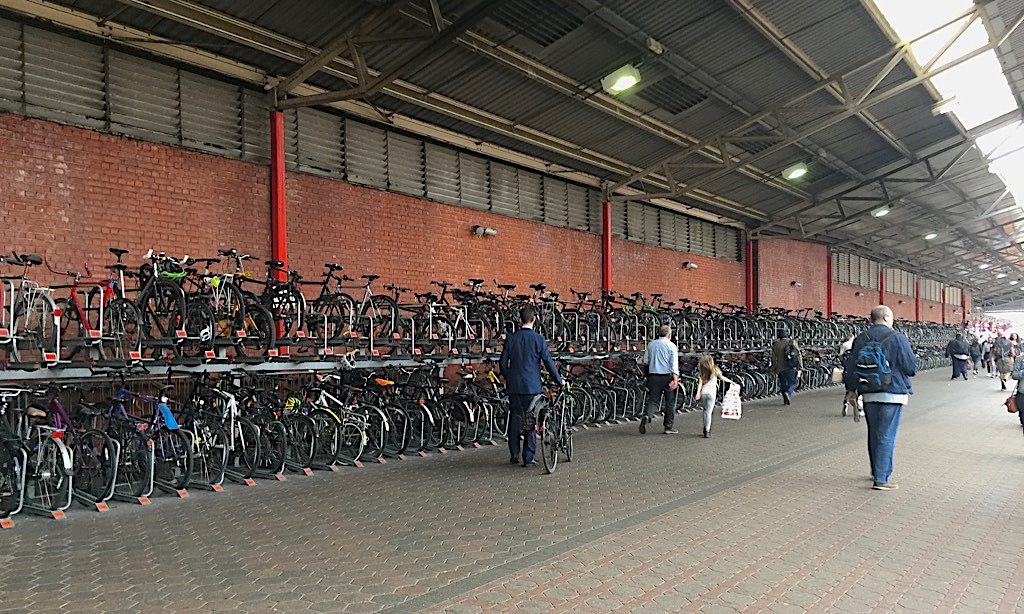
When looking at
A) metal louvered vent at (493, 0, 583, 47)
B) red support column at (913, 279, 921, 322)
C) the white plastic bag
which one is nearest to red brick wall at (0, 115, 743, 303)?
metal louvered vent at (493, 0, 583, 47)

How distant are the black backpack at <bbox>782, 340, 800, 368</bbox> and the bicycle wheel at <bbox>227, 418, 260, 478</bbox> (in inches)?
447

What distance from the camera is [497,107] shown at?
37.3ft

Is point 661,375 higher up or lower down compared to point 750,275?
lower down

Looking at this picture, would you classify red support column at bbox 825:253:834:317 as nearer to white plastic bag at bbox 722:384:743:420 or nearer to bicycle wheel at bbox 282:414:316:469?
white plastic bag at bbox 722:384:743:420

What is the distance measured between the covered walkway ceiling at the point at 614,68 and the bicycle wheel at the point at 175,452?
4.54 m

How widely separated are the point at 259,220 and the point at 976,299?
5939 cm

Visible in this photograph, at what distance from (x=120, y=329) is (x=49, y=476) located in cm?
150

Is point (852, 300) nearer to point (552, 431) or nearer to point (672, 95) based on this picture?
point (672, 95)

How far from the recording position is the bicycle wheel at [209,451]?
259 inches

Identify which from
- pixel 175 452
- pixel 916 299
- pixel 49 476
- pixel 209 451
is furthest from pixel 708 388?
pixel 916 299

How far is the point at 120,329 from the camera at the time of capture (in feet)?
21.4

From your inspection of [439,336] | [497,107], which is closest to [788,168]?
[497,107]

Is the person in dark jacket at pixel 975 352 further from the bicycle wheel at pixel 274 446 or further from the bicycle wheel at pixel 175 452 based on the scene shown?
the bicycle wheel at pixel 175 452

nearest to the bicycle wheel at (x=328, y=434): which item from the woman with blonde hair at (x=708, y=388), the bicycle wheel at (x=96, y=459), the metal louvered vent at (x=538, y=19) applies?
the bicycle wheel at (x=96, y=459)
